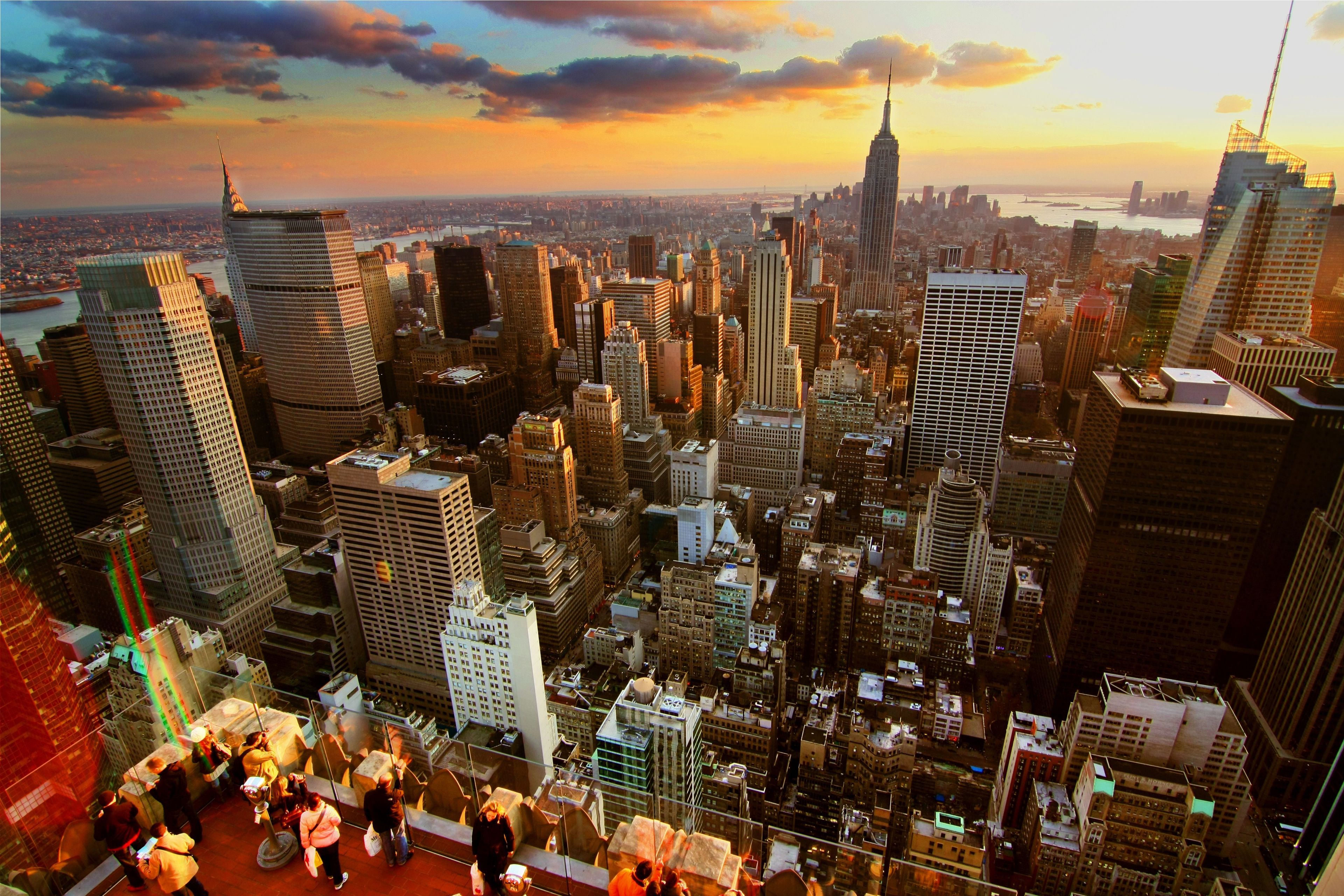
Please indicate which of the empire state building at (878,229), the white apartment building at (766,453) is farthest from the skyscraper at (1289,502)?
the empire state building at (878,229)

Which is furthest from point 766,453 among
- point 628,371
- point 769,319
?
point 769,319

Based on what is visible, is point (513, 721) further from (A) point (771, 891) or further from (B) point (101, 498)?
(B) point (101, 498)

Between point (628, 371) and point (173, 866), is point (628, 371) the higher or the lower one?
the lower one

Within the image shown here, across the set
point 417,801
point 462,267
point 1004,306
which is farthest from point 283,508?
point 1004,306

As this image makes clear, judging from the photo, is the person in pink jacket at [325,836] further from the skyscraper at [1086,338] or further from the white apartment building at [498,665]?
the skyscraper at [1086,338]

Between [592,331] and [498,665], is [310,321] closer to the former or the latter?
[592,331]

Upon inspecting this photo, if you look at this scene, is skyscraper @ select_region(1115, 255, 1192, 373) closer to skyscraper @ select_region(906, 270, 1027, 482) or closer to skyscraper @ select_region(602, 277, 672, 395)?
skyscraper @ select_region(906, 270, 1027, 482)
